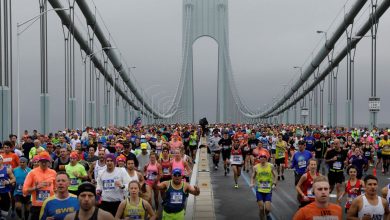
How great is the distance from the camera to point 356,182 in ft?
36.4

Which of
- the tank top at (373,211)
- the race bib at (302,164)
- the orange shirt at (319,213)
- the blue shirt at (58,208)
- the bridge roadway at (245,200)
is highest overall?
the orange shirt at (319,213)

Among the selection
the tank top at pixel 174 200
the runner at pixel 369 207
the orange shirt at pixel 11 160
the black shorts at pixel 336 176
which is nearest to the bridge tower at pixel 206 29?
the black shorts at pixel 336 176

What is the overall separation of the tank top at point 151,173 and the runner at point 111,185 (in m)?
2.88

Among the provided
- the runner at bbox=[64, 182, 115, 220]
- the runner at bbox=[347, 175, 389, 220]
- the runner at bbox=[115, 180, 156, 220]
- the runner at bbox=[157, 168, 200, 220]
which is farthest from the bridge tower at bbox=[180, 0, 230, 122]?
the runner at bbox=[64, 182, 115, 220]

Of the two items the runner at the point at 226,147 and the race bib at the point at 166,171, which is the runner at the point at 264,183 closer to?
the race bib at the point at 166,171

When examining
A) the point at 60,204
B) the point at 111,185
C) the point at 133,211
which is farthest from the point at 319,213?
the point at 111,185

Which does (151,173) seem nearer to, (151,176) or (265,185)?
(151,176)

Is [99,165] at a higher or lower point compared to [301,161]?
Answer: higher

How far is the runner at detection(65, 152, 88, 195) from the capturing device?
10.8m

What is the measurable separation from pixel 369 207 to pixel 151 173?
638 centimetres

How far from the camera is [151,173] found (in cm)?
1257

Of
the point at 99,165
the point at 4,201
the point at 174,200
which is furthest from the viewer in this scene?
the point at 4,201

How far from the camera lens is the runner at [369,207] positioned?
22.4 ft

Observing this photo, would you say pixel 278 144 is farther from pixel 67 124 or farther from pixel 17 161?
pixel 67 124
